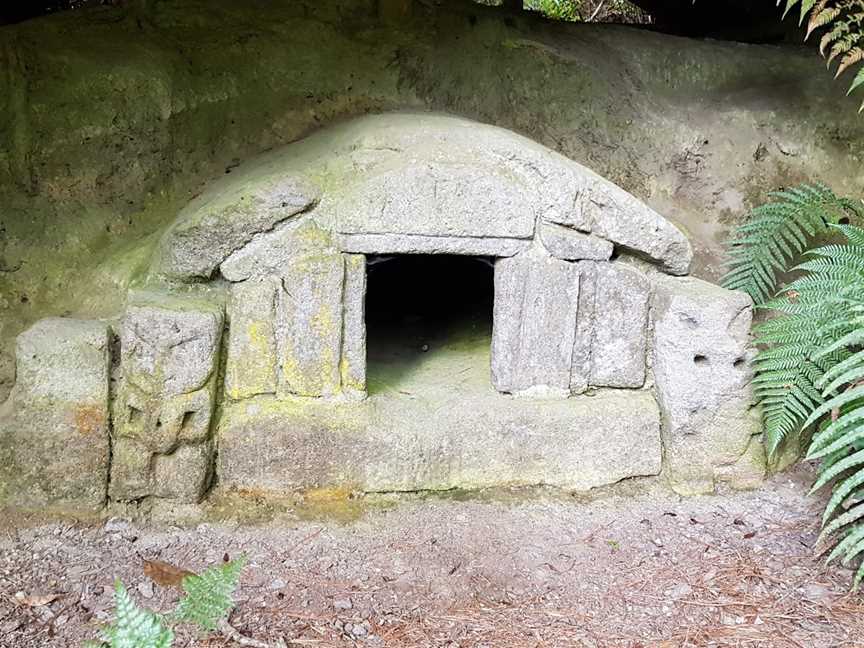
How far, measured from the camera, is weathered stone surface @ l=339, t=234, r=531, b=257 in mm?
3436

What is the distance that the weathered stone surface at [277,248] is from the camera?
3.43 m

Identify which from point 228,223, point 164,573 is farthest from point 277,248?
point 164,573

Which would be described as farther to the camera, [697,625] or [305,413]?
[305,413]

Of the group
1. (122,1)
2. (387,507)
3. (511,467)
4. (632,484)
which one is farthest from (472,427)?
(122,1)

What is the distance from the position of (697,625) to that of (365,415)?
148 centimetres

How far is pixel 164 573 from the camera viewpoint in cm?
311

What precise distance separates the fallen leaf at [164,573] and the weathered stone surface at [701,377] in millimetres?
2076

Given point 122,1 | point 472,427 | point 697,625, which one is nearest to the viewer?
point 697,625

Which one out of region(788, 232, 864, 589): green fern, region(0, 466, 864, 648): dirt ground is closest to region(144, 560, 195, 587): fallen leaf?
region(0, 466, 864, 648): dirt ground

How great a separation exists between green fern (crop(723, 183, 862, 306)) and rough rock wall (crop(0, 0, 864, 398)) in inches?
9.1

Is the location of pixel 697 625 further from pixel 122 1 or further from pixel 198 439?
pixel 122 1

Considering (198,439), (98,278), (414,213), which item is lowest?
(198,439)

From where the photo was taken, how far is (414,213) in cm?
343

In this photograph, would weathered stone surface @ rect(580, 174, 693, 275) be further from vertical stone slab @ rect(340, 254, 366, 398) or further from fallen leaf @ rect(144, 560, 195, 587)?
fallen leaf @ rect(144, 560, 195, 587)
